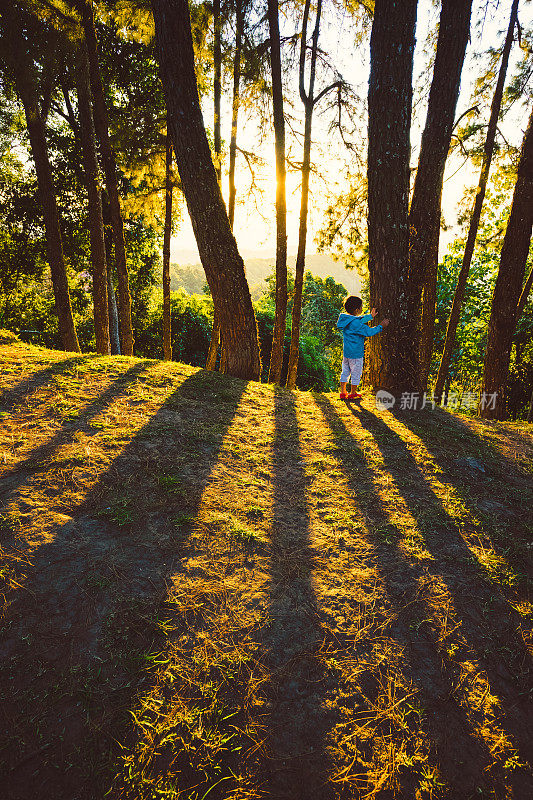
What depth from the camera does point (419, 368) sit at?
5473mm

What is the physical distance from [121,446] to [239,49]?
9757 mm

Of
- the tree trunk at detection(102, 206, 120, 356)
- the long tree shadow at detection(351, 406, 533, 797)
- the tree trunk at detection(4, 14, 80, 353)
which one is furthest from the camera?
the tree trunk at detection(102, 206, 120, 356)

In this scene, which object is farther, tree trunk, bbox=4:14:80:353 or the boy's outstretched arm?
tree trunk, bbox=4:14:80:353

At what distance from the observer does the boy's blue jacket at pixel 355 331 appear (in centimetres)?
518

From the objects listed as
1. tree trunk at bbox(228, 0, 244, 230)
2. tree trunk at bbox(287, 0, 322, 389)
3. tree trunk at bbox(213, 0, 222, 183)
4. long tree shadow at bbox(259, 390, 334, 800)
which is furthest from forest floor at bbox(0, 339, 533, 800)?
tree trunk at bbox(213, 0, 222, 183)

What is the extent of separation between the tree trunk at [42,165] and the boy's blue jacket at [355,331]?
7.00m

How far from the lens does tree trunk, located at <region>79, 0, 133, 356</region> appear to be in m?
7.62

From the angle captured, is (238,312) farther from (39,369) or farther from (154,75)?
(154,75)

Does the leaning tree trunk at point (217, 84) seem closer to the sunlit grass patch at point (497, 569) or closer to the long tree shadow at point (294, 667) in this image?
the long tree shadow at point (294, 667)

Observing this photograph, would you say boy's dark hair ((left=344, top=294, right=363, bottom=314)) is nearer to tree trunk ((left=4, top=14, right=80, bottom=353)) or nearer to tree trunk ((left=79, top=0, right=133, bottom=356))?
tree trunk ((left=79, top=0, right=133, bottom=356))

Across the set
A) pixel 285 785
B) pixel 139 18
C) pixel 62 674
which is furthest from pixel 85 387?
pixel 139 18

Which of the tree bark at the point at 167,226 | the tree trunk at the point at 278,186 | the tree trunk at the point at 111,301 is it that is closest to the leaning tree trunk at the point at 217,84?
the tree bark at the point at 167,226

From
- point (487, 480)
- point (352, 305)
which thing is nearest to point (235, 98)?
point (352, 305)

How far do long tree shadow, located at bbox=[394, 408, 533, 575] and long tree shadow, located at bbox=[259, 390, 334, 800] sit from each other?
151cm
